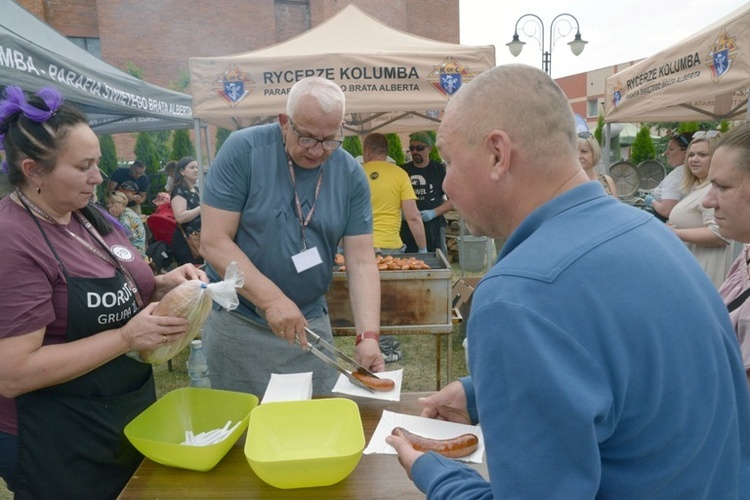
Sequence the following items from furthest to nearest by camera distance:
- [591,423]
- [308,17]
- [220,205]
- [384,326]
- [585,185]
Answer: [308,17]
[384,326]
[220,205]
[585,185]
[591,423]

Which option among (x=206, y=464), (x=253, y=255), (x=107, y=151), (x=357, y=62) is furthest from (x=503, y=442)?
(x=107, y=151)

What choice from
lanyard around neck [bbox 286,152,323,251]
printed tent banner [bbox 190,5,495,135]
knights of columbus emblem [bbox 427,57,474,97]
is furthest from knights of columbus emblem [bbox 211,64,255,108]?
lanyard around neck [bbox 286,152,323,251]

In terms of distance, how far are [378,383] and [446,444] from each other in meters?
0.46

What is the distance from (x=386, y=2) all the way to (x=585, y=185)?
27859 millimetres

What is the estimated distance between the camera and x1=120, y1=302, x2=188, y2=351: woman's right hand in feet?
5.12

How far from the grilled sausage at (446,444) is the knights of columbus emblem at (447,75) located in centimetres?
369

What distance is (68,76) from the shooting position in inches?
172

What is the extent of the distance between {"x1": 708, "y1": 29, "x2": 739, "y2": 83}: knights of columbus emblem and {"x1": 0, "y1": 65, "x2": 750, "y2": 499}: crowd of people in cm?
238

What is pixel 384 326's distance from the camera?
3.96 metres

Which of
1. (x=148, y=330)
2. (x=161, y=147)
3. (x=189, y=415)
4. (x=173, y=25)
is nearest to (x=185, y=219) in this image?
(x=189, y=415)

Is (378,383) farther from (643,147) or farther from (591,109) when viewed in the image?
(591,109)

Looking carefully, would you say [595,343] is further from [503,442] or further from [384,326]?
[384,326]

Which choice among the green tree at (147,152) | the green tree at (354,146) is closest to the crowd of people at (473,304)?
the green tree at (354,146)

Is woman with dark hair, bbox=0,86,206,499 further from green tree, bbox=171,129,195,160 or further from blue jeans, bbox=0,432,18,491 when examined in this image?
green tree, bbox=171,129,195,160
